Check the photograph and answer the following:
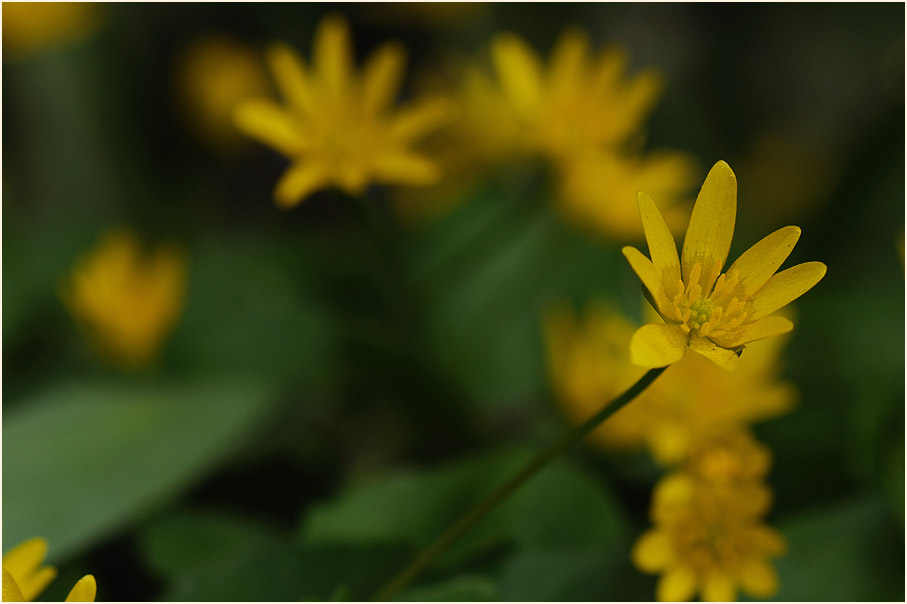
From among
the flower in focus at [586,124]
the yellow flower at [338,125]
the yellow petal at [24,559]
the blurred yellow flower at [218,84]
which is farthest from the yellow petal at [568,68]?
the blurred yellow flower at [218,84]

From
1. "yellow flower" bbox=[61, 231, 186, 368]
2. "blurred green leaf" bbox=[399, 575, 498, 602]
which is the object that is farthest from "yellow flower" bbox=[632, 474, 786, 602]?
"yellow flower" bbox=[61, 231, 186, 368]

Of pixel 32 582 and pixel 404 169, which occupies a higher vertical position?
pixel 404 169

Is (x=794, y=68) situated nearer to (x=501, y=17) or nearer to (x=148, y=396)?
(x=501, y=17)

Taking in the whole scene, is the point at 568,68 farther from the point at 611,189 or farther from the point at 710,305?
the point at 710,305

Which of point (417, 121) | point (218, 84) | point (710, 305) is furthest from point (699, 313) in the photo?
point (218, 84)

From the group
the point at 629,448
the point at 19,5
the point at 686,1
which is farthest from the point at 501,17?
the point at 629,448

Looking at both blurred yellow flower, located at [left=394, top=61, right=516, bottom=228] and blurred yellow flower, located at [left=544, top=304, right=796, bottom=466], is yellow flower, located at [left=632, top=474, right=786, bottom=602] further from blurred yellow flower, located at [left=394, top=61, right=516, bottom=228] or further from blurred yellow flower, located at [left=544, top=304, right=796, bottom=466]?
blurred yellow flower, located at [left=394, top=61, right=516, bottom=228]
